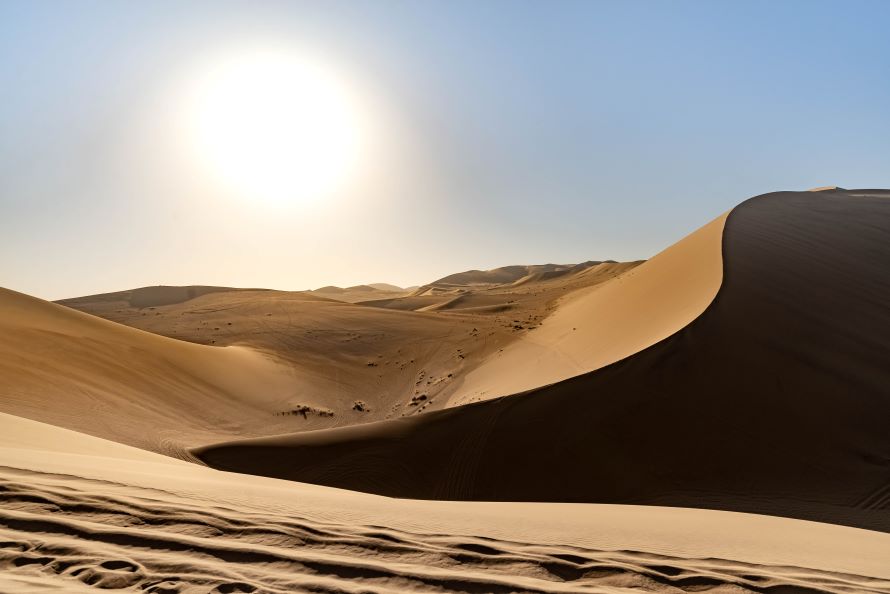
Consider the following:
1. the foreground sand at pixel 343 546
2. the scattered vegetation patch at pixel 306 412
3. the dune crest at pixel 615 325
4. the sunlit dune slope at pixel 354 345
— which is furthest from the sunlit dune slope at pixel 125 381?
the dune crest at pixel 615 325

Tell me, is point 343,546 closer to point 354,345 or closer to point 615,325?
point 615,325

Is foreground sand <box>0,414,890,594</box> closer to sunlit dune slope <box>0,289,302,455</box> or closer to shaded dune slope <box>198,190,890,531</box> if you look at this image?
shaded dune slope <box>198,190,890,531</box>

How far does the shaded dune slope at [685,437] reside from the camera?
755 cm

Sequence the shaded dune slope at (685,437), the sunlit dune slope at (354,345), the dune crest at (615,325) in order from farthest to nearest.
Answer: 1. the sunlit dune slope at (354,345)
2. the dune crest at (615,325)
3. the shaded dune slope at (685,437)

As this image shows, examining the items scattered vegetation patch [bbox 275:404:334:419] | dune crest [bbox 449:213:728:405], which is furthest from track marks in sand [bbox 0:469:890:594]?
scattered vegetation patch [bbox 275:404:334:419]

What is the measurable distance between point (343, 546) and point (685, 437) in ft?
21.2

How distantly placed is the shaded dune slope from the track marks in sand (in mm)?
4092

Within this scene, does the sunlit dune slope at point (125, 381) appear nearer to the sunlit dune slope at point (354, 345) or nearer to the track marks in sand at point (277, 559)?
the sunlit dune slope at point (354, 345)

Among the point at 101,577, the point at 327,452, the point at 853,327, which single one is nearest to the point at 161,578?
the point at 101,577

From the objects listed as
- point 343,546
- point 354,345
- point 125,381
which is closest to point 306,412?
point 125,381

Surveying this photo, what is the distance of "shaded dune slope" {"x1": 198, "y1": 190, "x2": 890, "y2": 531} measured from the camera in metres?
7.55

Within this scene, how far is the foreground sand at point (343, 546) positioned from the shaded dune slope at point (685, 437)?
2559 mm

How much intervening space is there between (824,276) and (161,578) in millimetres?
14641

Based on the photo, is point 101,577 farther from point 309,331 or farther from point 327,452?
point 309,331
